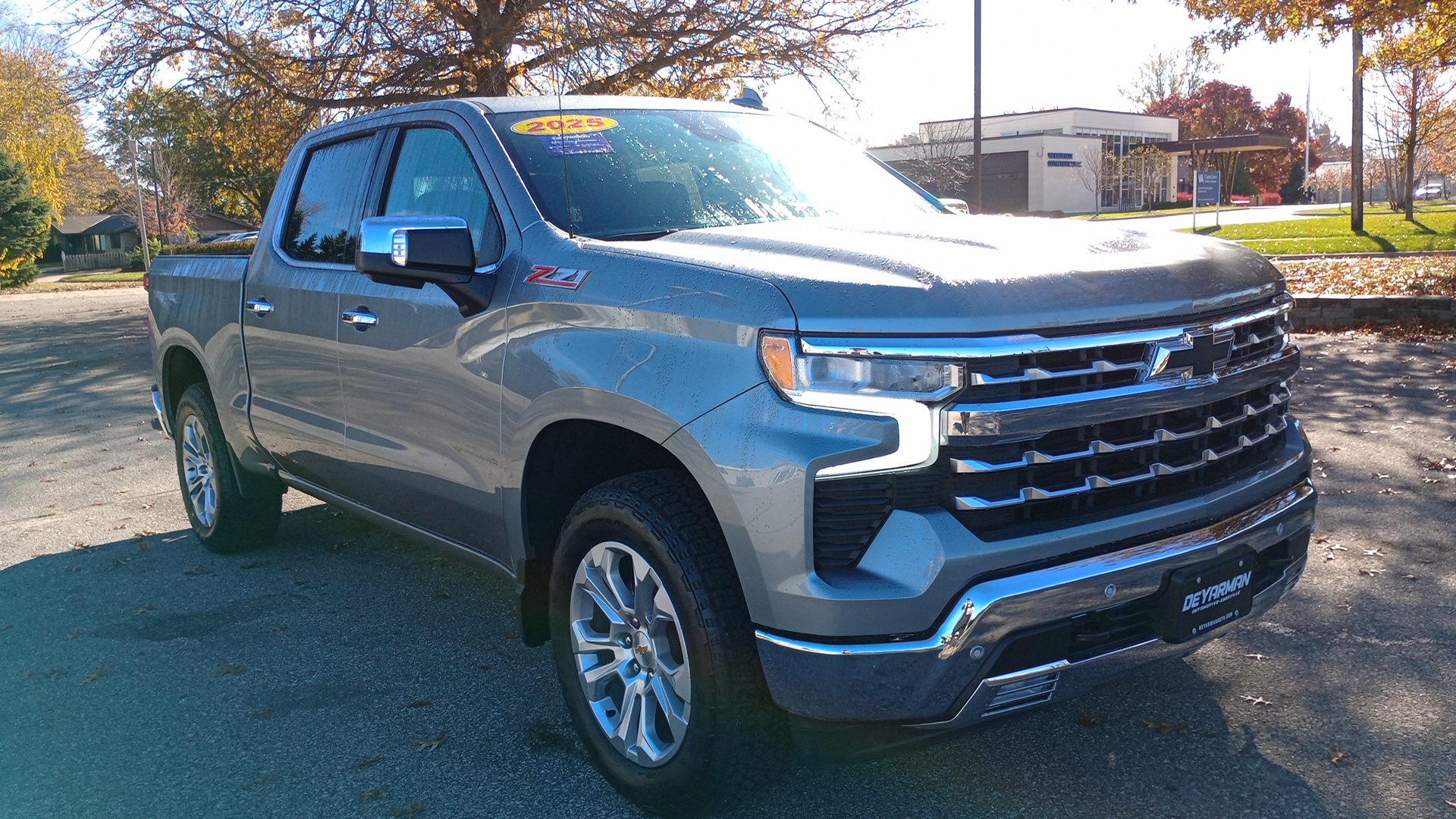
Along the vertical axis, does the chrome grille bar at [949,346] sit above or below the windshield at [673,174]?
below

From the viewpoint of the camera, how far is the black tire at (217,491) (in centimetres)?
553

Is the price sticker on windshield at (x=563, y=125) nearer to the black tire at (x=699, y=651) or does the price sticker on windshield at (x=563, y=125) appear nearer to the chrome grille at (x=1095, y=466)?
the black tire at (x=699, y=651)

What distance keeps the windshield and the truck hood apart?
281mm

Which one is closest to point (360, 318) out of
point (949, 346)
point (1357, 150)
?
point (949, 346)

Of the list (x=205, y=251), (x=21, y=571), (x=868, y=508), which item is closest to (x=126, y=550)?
(x=21, y=571)

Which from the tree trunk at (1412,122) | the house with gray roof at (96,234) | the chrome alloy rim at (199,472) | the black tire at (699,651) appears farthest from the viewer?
the house with gray roof at (96,234)

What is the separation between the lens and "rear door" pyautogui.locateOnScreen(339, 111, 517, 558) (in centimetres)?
352

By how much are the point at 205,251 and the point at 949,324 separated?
457cm

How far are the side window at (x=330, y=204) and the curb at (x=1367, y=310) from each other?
10.2 m

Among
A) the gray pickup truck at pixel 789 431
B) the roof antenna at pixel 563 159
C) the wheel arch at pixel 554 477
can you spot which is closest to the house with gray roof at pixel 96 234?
the roof antenna at pixel 563 159

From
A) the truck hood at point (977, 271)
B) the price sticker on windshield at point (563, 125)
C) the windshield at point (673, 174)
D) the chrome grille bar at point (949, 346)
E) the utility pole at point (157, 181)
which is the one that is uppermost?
the utility pole at point (157, 181)

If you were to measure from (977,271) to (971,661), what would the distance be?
0.88 metres

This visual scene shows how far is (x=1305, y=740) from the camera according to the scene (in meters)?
3.38

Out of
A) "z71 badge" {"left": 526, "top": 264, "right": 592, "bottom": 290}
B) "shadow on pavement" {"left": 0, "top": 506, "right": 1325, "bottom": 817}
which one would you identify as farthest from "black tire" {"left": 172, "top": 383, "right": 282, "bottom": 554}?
"z71 badge" {"left": 526, "top": 264, "right": 592, "bottom": 290}
